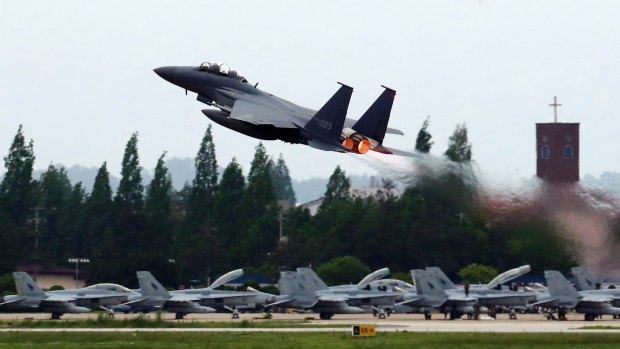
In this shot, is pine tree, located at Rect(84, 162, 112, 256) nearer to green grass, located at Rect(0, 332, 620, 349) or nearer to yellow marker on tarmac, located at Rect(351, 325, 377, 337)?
green grass, located at Rect(0, 332, 620, 349)

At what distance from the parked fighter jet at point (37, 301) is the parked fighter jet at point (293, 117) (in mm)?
27667

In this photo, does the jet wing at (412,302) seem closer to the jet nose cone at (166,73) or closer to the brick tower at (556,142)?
the brick tower at (556,142)

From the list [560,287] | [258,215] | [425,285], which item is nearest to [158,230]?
[258,215]

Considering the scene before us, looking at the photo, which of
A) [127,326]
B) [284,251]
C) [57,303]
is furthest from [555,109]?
[127,326]

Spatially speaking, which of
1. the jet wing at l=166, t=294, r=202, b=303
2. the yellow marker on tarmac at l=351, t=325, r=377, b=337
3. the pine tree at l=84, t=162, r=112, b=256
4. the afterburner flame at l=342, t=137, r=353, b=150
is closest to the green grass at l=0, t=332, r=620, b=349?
the yellow marker on tarmac at l=351, t=325, r=377, b=337

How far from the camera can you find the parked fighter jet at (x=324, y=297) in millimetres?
85000

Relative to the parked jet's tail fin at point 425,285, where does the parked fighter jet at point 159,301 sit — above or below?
below

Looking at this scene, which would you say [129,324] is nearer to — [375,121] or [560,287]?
[375,121]

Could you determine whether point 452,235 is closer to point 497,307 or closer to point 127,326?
point 497,307

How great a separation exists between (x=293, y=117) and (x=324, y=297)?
29.4 metres

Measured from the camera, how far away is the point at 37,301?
83312mm

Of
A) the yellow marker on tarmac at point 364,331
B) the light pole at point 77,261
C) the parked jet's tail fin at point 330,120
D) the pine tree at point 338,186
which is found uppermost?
the pine tree at point 338,186

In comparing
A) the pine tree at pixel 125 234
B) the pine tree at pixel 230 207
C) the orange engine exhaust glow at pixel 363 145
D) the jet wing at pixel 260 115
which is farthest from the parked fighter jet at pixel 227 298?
the pine tree at pixel 230 207

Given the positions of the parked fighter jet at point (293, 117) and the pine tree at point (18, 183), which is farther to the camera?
the pine tree at point (18, 183)
